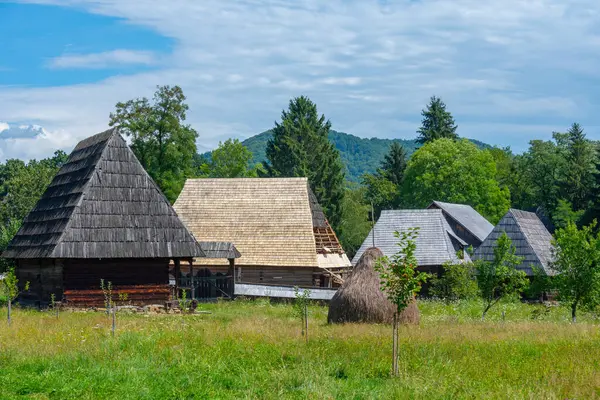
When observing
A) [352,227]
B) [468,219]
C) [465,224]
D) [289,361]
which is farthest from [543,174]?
[289,361]

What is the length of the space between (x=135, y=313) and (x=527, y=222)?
1043 inches

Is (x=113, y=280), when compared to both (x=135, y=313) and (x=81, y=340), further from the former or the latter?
(x=81, y=340)

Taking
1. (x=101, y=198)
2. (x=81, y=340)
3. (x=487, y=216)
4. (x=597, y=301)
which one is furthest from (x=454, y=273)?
(x=487, y=216)

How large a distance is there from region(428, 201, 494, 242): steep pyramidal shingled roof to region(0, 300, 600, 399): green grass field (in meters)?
32.4

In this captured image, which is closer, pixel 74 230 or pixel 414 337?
pixel 414 337

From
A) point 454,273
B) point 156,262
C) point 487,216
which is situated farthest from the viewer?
point 487,216

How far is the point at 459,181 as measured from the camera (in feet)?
244

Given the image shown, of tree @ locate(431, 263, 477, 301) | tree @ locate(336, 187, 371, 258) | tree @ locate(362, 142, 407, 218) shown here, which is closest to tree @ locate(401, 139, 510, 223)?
tree @ locate(336, 187, 371, 258)

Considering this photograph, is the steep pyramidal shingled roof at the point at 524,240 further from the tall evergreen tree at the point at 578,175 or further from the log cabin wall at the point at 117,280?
the tall evergreen tree at the point at 578,175

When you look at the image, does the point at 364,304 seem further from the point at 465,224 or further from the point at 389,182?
the point at 389,182

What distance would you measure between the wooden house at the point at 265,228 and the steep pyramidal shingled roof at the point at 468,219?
1148 cm

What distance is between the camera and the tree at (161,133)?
2174 inches

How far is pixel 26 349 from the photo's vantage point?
16.9 meters

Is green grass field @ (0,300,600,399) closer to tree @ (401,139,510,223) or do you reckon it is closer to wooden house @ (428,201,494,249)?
wooden house @ (428,201,494,249)
